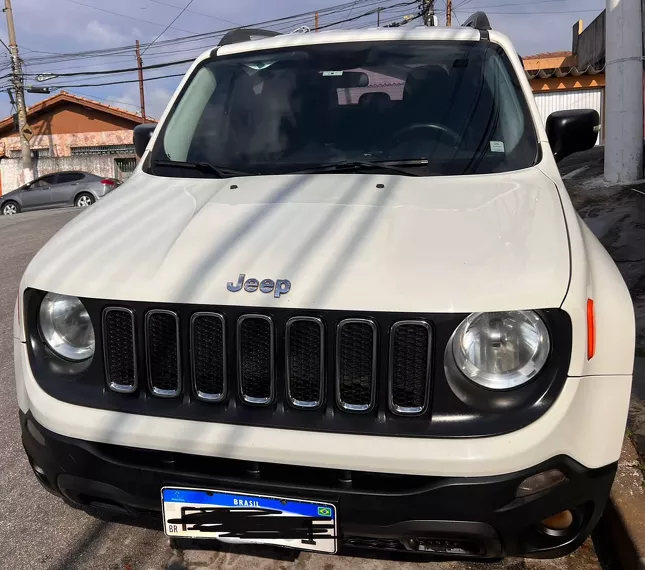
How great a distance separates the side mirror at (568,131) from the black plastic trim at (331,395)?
1.63m

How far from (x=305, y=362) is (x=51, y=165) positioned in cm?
3457

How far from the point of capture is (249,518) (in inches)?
75.1

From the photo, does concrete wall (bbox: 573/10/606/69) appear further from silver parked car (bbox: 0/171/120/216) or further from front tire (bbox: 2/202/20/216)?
front tire (bbox: 2/202/20/216)

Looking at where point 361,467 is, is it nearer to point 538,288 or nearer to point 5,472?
point 538,288

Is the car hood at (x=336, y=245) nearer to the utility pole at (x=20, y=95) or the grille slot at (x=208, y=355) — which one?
the grille slot at (x=208, y=355)

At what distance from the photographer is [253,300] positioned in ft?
6.09

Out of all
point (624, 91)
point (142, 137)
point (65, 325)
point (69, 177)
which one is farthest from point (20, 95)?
point (65, 325)

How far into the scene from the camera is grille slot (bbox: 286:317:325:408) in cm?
184

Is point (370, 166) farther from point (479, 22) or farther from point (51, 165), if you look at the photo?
point (51, 165)

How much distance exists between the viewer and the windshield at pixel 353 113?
9.11 feet

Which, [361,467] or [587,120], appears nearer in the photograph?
[361,467]

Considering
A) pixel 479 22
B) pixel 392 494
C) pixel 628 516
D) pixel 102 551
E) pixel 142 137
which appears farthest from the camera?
pixel 479 22

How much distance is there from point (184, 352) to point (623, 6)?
8.39 metres

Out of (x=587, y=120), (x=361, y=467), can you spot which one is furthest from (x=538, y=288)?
(x=587, y=120)
